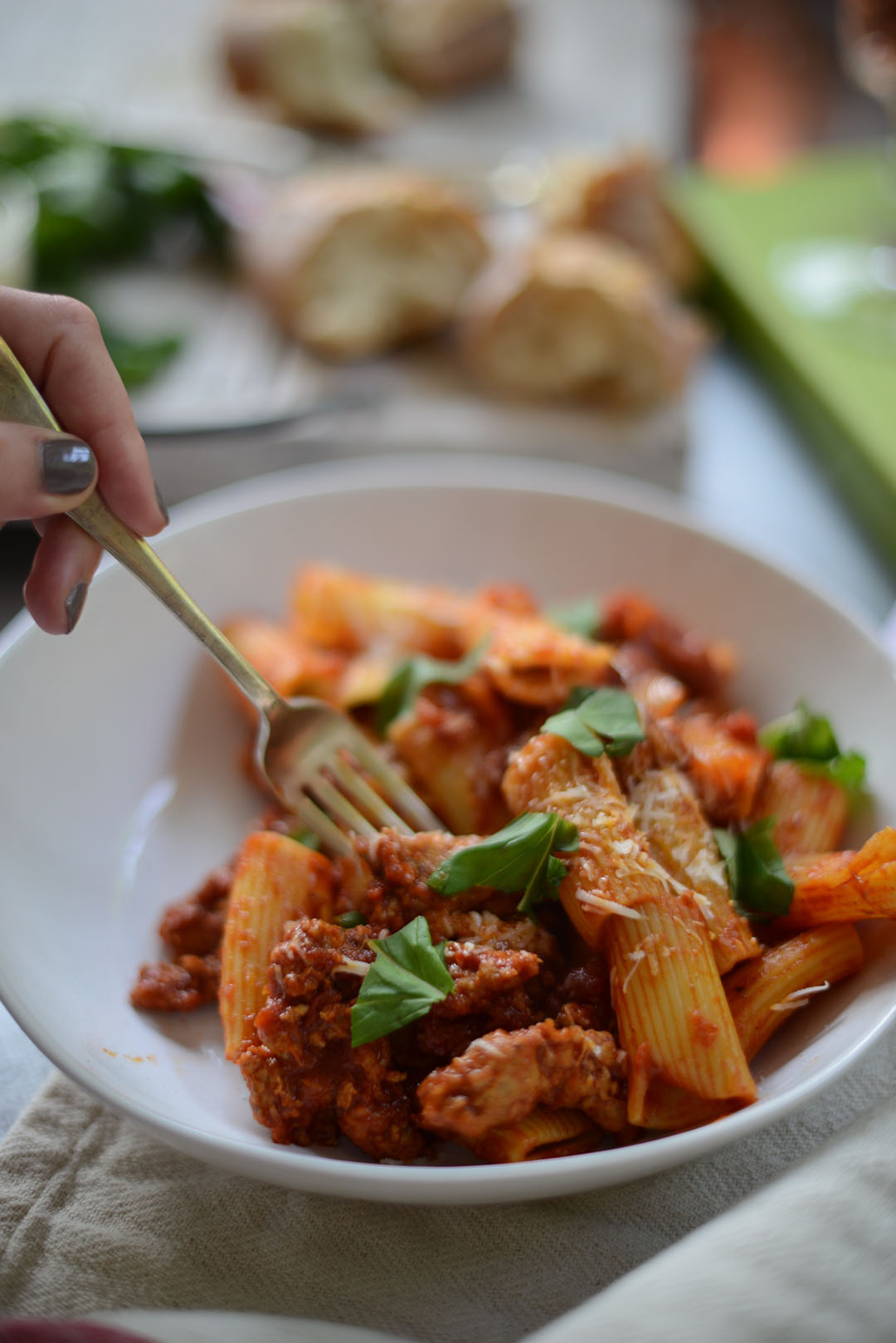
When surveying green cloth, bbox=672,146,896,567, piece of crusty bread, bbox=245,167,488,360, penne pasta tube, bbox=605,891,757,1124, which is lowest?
green cloth, bbox=672,146,896,567

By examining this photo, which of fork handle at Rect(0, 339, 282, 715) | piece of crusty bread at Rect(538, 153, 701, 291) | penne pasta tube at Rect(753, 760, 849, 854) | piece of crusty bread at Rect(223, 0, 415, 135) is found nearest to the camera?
fork handle at Rect(0, 339, 282, 715)

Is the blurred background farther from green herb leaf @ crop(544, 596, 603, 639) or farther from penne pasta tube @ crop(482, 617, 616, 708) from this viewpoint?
penne pasta tube @ crop(482, 617, 616, 708)

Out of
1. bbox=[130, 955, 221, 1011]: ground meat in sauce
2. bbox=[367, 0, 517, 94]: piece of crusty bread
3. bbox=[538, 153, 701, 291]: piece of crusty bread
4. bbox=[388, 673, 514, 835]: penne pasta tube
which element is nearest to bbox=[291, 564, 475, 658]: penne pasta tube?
bbox=[388, 673, 514, 835]: penne pasta tube

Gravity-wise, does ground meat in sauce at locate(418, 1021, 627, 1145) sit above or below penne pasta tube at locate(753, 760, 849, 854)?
above

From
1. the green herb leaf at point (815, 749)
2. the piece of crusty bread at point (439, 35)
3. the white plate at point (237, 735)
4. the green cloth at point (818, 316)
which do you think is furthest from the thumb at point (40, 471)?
the piece of crusty bread at point (439, 35)

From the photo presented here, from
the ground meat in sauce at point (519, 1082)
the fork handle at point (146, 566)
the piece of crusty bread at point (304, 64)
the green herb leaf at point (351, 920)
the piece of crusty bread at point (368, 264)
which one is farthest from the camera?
the piece of crusty bread at point (304, 64)

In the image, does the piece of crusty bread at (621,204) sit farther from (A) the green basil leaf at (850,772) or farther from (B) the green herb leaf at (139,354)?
(A) the green basil leaf at (850,772)

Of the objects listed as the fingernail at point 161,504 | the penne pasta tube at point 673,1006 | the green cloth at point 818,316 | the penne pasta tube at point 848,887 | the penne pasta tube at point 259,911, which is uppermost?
the fingernail at point 161,504
